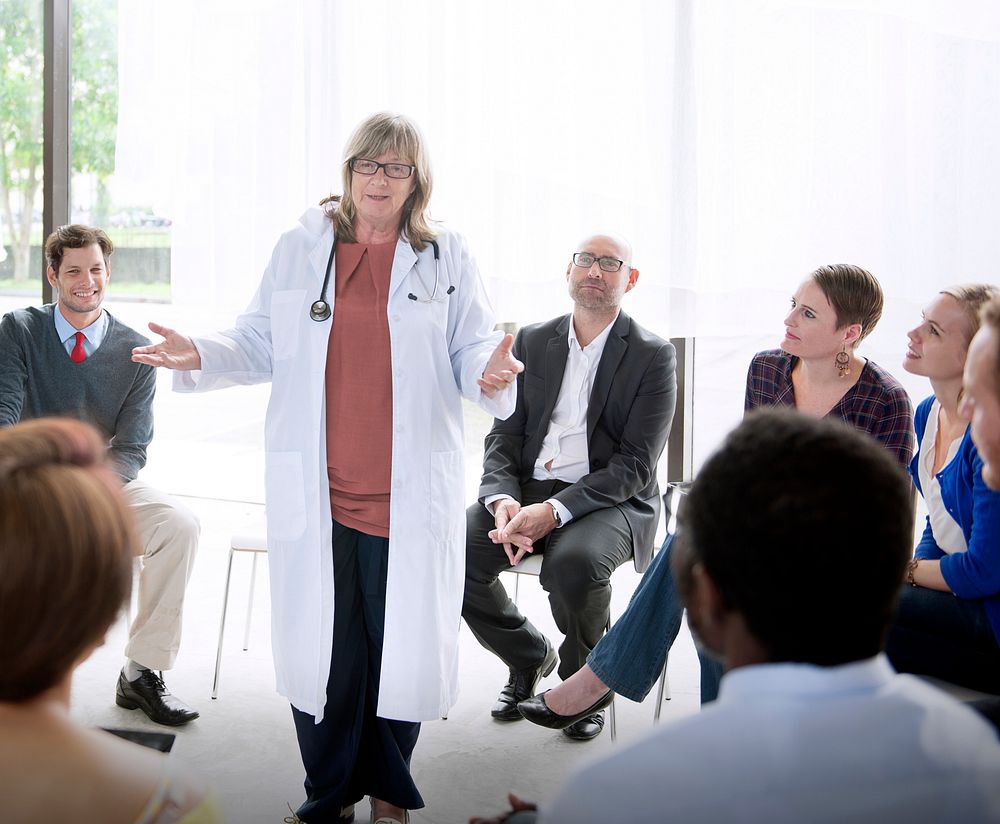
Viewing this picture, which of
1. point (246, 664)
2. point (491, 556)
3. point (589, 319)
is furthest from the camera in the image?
point (246, 664)

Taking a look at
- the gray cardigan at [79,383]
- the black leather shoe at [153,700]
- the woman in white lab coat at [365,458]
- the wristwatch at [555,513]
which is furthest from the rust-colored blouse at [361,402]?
the gray cardigan at [79,383]

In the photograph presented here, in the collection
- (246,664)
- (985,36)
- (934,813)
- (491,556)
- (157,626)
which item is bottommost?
(246,664)

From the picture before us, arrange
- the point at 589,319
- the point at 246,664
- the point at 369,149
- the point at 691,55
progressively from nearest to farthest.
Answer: the point at 369,149
the point at 589,319
the point at 246,664
the point at 691,55

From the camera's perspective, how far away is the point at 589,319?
3.12 meters

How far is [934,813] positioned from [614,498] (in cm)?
208

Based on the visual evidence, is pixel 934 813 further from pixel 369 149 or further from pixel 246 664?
pixel 246 664

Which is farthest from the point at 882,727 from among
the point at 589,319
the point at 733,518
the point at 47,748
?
the point at 589,319

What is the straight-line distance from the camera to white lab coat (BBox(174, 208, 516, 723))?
7.57 ft

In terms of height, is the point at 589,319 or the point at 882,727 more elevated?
the point at 589,319

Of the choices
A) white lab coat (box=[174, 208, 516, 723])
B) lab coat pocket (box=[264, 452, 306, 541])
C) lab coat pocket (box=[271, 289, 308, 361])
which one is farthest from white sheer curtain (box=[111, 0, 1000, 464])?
lab coat pocket (box=[264, 452, 306, 541])

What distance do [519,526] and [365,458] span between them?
0.65 metres

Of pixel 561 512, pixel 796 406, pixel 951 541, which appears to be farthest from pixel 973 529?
pixel 561 512

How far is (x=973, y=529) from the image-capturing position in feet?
6.86

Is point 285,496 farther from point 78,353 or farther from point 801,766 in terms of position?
point 801,766
